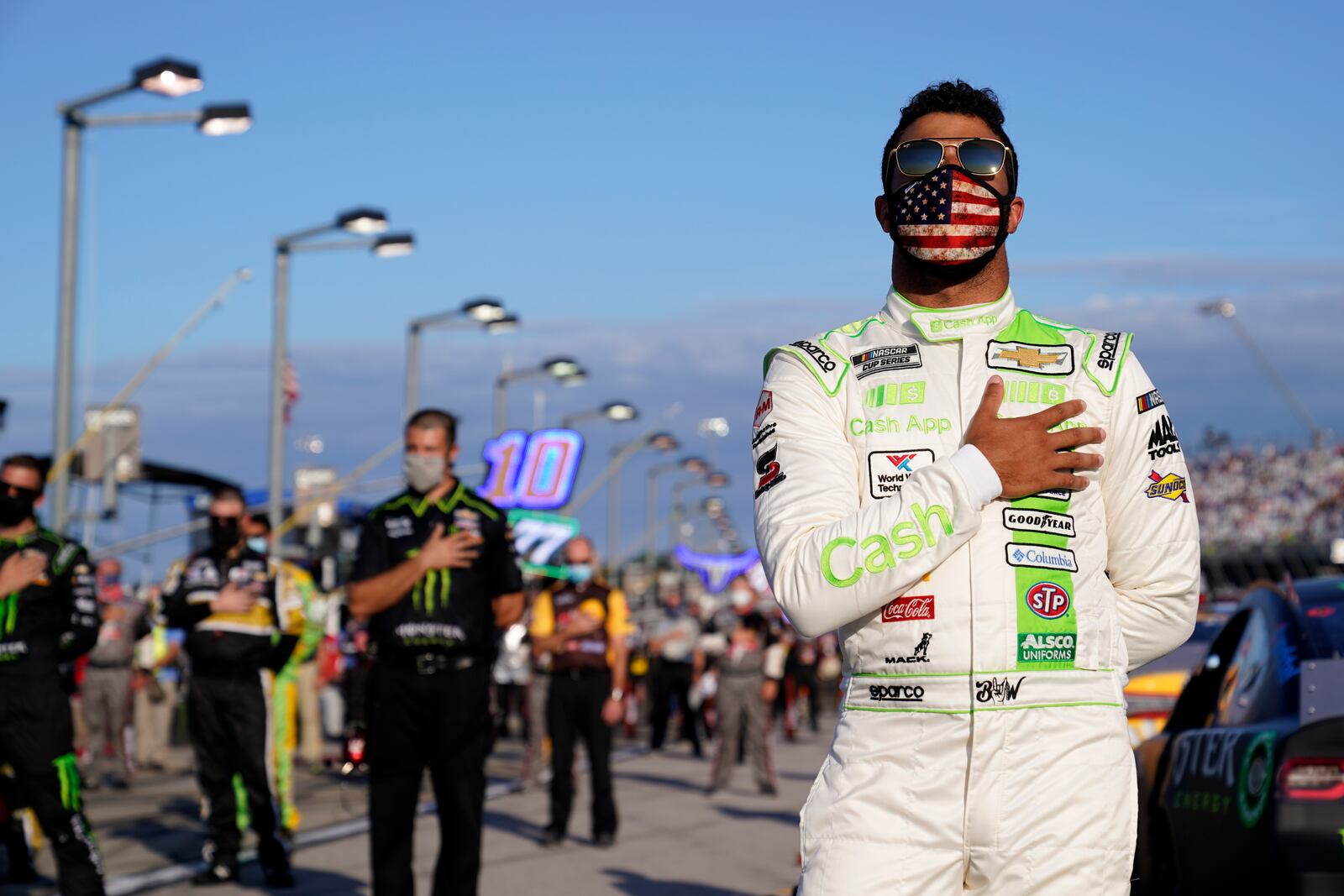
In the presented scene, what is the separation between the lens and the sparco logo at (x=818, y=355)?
3.48 m

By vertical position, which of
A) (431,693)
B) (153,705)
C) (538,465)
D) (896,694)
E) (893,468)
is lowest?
(153,705)

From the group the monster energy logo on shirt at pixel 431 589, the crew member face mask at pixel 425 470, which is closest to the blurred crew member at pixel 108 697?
the crew member face mask at pixel 425 470

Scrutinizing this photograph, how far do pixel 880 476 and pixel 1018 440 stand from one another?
0.85 feet

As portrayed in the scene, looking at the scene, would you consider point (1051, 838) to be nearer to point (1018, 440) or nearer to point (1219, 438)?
point (1018, 440)

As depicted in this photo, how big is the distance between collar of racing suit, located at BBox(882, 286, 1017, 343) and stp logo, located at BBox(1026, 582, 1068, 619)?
501mm

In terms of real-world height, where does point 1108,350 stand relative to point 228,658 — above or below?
above

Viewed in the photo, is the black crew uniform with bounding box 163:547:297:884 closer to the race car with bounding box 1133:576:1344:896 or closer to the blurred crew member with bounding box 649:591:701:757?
the race car with bounding box 1133:576:1344:896

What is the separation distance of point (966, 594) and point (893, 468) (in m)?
0.27

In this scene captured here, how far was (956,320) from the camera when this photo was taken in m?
3.49

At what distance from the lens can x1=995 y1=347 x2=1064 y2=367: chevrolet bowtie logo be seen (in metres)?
3.45

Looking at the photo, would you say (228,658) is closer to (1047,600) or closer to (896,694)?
(896,694)

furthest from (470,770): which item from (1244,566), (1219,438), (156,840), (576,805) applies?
(1219,438)

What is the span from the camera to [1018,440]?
10.7ft

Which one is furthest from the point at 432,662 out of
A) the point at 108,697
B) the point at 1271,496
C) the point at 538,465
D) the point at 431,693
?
the point at 1271,496
